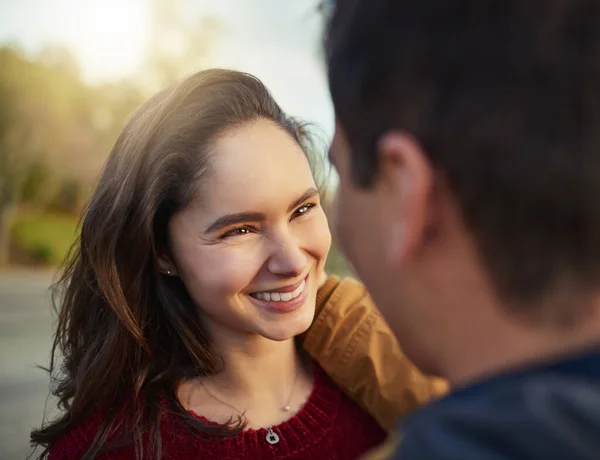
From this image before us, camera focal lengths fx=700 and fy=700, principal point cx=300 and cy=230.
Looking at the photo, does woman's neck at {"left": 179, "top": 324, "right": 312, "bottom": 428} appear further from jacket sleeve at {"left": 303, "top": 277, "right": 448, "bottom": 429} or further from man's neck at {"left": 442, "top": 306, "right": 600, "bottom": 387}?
man's neck at {"left": 442, "top": 306, "right": 600, "bottom": 387}

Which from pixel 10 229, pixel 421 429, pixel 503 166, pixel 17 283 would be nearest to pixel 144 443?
pixel 421 429

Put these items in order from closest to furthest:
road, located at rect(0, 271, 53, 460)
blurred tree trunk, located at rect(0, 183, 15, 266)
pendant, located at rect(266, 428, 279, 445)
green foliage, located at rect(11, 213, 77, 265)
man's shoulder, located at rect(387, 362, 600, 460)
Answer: man's shoulder, located at rect(387, 362, 600, 460)
pendant, located at rect(266, 428, 279, 445)
road, located at rect(0, 271, 53, 460)
blurred tree trunk, located at rect(0, 183, 15, 266)
green foliage, located at rect(11, 213, 77, 265)

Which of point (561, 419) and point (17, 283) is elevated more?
point (561, 419)

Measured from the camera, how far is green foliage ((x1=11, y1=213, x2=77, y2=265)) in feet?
31.6

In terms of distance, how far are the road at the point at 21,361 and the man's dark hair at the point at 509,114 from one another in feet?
6.38

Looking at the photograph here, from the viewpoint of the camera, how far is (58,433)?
164 centimetres

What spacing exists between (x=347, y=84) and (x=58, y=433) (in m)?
1.25

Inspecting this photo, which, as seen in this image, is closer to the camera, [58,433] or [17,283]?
[58,433]

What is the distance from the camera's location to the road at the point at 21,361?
3.60 meters

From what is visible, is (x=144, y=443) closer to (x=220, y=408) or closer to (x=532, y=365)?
(x=220, y=408)

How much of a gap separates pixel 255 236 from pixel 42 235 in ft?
29.4

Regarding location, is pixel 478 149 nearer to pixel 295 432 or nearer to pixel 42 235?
pixel 295 432

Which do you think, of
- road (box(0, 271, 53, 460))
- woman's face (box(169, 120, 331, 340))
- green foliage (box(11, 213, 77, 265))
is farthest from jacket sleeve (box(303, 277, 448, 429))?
green foliage (box(11, 213, 77, 265))

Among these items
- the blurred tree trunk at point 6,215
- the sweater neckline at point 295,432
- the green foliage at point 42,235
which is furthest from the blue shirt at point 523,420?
the blurred tree trunk at point 6,215
